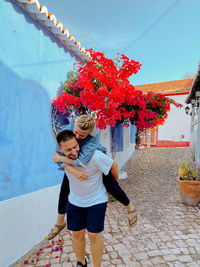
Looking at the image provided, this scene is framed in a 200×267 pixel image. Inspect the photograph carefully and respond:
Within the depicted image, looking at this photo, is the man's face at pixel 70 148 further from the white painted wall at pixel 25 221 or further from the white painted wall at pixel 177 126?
the white painted wall at pixel 177 126

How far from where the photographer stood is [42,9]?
2766 millimetres

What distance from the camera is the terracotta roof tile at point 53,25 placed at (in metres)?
2.62

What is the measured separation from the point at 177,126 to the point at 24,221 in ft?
50.9

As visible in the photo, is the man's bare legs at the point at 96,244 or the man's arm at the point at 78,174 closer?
the man's arm at the point at 78,174

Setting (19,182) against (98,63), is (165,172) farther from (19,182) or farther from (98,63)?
(19,182)

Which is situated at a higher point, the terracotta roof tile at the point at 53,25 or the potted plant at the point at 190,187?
the terracotta roof tile at the point at 53,25

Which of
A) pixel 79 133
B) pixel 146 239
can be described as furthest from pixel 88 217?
pixel 146 239

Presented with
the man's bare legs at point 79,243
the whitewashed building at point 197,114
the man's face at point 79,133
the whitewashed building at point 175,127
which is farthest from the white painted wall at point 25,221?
the whitewashed building at point 175,127

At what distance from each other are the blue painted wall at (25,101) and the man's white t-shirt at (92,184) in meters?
1.18

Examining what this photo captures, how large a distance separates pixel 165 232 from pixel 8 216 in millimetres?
2590

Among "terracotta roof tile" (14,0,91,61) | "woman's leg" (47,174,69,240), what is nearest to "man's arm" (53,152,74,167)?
"woman's leg" (47,174,69,240)

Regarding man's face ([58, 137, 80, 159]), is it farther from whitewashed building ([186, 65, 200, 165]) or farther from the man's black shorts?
whitewashed building ([186, 65, 200, 165])

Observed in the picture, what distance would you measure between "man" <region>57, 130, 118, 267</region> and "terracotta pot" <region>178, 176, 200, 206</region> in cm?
307

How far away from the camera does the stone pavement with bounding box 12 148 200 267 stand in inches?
99.7
